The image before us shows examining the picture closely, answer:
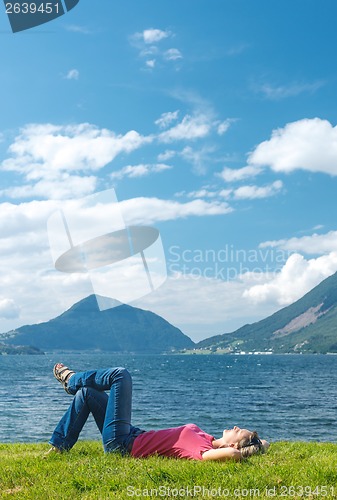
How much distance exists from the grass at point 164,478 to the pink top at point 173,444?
0.25m

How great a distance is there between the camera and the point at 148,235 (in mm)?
18812

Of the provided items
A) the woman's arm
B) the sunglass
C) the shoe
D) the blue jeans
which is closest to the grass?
the woman's arm

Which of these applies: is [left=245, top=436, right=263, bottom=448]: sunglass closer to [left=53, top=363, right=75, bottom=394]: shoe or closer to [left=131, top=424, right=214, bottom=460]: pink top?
[left=131, top=424, right=214, bottom=460]: pink top

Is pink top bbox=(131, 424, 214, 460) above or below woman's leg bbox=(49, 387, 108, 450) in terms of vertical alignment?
below

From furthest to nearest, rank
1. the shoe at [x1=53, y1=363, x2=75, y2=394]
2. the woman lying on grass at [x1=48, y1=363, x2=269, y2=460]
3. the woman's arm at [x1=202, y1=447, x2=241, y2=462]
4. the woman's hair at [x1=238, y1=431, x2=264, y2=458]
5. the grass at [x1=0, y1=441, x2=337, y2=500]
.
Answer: the shoe at [x1=53, y1=363, x2=75, y2=394] → the woman lying on grass at [x1=48, y1=363, x2=269, y2=460] → the woman's hair at [x1=238, y1=431, x2=264, y2=458] → the woman's arm at [x1=202, y1=447, x2=241, y2=462] → the grass at [x1=0, y1=441, x2=337, y2=500]

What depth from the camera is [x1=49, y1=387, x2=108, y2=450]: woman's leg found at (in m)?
8.52

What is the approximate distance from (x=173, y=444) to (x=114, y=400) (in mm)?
1216

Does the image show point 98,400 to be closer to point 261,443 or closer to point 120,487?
Answer: point 120,487

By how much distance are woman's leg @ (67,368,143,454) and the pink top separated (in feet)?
0.64

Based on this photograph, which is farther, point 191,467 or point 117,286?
point 117,286

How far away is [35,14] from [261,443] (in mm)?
9329

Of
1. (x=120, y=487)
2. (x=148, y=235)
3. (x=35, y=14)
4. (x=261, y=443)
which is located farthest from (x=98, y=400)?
(x=148, y=235)

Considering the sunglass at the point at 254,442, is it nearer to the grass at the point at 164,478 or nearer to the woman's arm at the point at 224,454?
the grass at the point at 164,478

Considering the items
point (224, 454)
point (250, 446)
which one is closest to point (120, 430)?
point (224, 454)
